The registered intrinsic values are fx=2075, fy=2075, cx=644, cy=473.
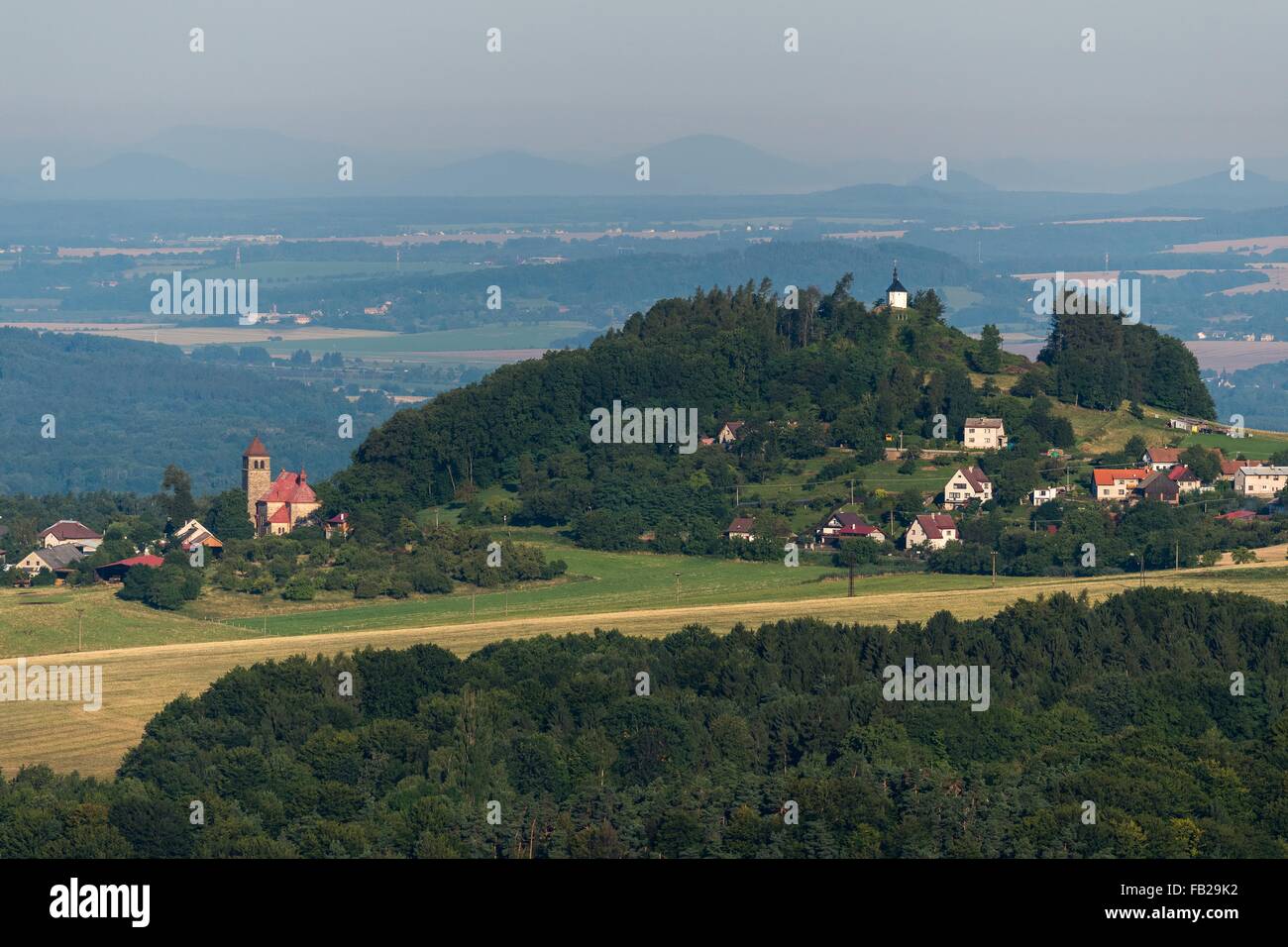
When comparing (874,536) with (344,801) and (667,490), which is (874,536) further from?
(344,801)

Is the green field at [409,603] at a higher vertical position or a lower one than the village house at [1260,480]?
lower

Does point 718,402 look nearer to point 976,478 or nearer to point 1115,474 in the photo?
point 976,478

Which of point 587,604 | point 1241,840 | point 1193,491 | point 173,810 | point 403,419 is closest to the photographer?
point 1241,840

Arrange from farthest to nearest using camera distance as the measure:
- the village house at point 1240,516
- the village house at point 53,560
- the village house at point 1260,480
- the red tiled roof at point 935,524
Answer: the village house at point 1260,480 < the village house at point 53,560 < the village house at point 1240,516 < the red tiled roof at point 935,524

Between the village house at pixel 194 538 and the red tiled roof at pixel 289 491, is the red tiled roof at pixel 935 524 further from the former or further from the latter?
the village house at pixel 194 538

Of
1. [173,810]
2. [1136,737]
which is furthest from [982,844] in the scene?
[173,810]

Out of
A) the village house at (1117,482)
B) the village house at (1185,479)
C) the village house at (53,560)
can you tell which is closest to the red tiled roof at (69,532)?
the village house at (53,560)
